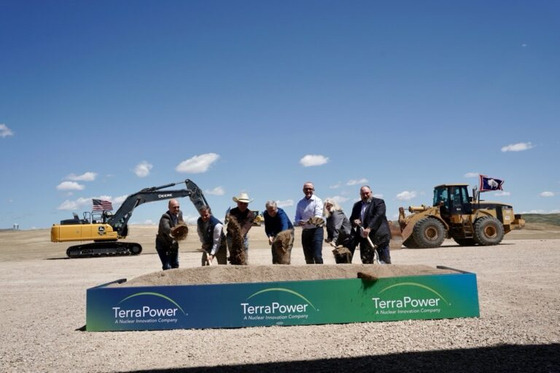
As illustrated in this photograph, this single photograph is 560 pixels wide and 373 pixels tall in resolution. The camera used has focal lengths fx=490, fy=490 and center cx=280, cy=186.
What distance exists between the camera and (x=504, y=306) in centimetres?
729

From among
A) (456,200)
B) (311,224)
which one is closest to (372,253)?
(311,224)

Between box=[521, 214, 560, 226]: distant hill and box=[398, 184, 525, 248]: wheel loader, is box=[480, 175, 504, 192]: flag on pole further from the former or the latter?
box=[521, 214, 560, 226]: distant hill

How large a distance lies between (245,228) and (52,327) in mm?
3156

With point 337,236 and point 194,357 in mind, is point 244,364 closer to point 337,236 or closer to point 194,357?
point 194,357

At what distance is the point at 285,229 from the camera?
8164mm

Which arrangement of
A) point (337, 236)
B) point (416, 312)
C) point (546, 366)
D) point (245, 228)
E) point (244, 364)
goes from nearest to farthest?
point (546, 366) < point (244, 364) < point (416, 312) < point (245, 228) < point (337, 236)

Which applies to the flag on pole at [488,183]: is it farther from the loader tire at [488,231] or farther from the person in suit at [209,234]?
the person in suit at [209,234]

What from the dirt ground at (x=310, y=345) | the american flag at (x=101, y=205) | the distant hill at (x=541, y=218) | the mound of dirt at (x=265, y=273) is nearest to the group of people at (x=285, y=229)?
the mound of dirt at (x=265, y=273)

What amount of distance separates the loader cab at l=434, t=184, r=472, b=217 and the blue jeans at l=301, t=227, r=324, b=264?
13396 mm

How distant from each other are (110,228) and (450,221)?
1483 centimetres

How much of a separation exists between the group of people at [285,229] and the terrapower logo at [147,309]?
1727mm

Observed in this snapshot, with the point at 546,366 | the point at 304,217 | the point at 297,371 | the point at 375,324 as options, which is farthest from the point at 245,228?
the point at 546,366

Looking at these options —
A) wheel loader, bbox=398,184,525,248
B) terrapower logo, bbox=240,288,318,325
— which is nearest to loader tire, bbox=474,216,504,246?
wheel loader, bbox=398,184,525,248

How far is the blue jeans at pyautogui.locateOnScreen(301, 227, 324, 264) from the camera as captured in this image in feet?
27.3
